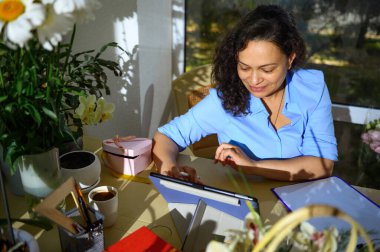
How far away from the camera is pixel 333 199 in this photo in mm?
988

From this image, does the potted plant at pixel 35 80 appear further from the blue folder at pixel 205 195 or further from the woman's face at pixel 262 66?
the woman's face at pixel 262 66

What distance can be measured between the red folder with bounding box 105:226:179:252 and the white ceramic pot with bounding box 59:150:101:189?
0.30 meters

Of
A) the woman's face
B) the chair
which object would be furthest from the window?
the woman's face

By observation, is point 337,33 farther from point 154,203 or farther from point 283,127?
point 154,203

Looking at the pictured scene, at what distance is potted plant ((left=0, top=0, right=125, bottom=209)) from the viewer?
1.97ft

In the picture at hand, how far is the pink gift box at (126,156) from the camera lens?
113cm

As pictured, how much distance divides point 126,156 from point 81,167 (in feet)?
0.50

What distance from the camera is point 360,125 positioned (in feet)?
6.86

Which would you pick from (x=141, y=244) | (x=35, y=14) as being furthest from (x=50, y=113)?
(x=141, y=244)

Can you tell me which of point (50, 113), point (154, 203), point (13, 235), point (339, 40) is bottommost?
point (154, 203)

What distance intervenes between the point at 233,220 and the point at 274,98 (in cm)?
66

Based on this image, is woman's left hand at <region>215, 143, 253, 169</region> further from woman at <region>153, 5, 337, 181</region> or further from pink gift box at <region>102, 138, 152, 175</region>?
pink gift box at <region>102, 138, 152, 175</region>

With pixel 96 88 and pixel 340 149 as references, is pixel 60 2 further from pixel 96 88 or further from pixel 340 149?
pixel 340 149

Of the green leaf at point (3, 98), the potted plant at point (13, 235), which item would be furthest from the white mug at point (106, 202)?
the green leaf at point (3, 98)
